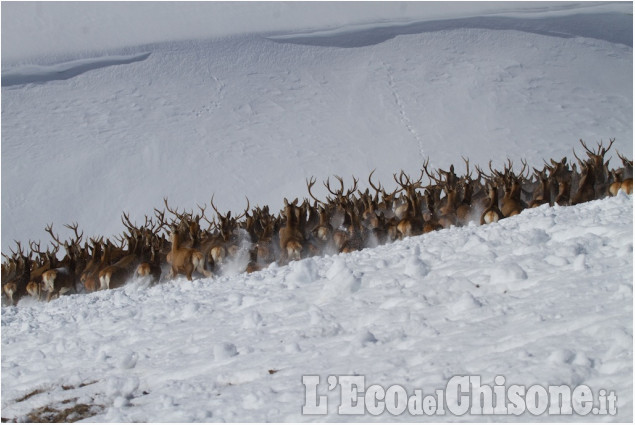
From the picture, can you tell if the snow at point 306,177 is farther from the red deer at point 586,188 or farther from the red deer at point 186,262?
the red deer at point 586,188

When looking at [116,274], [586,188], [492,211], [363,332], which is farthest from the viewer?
[586,188]

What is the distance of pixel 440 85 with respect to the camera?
14367 millimetres

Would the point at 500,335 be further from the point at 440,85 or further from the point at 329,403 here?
the point at 440,85

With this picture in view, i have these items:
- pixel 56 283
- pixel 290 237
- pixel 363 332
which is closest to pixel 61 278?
pixel 56 283

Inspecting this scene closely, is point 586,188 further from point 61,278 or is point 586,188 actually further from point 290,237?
point 61,278

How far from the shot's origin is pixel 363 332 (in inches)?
118

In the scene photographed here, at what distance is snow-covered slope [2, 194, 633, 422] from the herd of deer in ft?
3.81

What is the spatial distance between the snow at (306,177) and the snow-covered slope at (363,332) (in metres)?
0.01

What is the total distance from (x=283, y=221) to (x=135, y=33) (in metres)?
11.6

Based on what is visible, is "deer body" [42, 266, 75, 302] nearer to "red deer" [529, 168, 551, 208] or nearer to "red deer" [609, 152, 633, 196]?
"red deer" [529, 168, 551, 208]

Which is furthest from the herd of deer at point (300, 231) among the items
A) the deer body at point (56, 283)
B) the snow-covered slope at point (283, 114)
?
the snow-covered slope at point (283, 114)

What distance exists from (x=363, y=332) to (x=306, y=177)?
20.3 feet

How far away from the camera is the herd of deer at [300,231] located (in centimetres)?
575

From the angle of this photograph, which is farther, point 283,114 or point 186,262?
point 283,114
